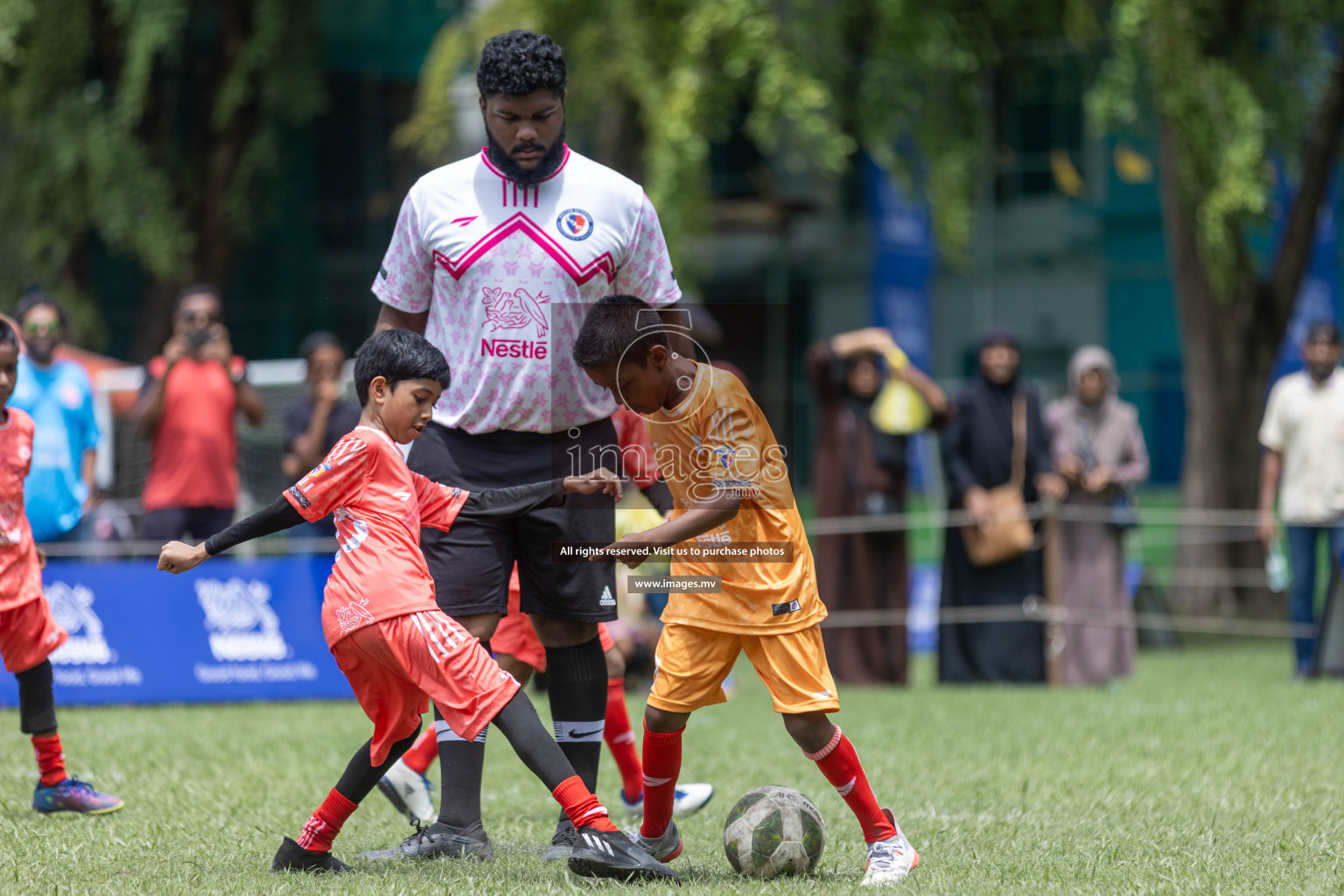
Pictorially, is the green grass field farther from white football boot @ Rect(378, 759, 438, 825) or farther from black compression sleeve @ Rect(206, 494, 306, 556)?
black compression sleeve @ Rect(206, 494, 306, 556)

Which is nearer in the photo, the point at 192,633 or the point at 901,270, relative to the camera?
the point at 192,633

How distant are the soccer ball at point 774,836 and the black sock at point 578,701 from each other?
59 centimetres

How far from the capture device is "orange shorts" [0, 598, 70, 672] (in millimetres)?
5590

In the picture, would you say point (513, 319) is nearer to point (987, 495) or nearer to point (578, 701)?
point (578, 701)

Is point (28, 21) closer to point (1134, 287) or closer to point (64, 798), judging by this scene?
point (64, 798)

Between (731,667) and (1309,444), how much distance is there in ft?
23.6

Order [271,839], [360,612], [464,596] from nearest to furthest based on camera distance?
1. [360,612]
2. [464,596]
3. [271,839]

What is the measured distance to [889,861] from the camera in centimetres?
435

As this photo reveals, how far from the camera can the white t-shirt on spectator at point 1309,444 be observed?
33.6 ft

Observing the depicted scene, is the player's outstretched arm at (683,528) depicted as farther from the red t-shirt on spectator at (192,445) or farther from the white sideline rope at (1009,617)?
the white sideline rope at (1009,617)

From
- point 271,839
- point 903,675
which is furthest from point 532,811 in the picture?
point 903,675

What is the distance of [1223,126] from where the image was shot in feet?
38.8

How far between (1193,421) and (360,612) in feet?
35.7

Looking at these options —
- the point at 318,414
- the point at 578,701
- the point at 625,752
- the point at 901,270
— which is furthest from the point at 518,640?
the point at 901,270
